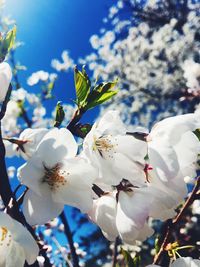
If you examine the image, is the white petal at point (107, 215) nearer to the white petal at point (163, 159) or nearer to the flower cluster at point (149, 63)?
the white petal at point (163, 159)

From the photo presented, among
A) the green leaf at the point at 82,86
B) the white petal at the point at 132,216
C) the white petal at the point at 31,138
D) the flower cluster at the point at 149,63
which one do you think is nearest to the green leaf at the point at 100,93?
the green leaf at the point at 82,86

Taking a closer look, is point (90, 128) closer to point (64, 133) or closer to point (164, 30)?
point (64, 133)

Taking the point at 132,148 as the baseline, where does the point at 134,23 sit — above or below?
above

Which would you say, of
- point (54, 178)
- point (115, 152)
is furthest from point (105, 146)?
point (54, 178)

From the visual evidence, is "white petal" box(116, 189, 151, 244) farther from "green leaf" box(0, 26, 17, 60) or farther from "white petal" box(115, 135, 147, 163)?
"green leaf" box(0, 26, 17, 60)

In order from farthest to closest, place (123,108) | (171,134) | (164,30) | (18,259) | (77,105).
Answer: (123,108), (164,30), (77,105), (171,134), (18,259)

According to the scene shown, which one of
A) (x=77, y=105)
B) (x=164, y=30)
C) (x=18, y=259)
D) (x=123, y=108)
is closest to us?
(x=18, y=259)

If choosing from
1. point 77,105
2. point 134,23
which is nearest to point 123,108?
point 134,23
